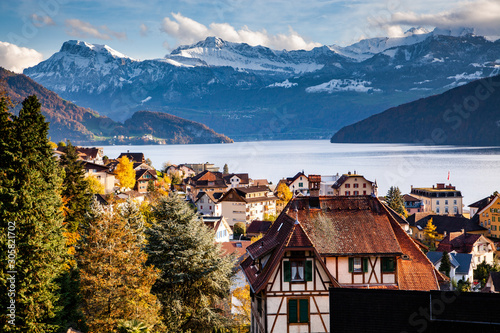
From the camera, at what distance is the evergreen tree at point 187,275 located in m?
28.3

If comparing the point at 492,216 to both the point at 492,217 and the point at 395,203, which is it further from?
the point at 395,203

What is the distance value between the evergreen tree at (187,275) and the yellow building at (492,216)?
73173 mm

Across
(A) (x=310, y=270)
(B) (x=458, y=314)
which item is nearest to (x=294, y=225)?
(A) (x=310, y=270)

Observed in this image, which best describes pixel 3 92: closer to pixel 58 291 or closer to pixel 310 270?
pixel 58 291

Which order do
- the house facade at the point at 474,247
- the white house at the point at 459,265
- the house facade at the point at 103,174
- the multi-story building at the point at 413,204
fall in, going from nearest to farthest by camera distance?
the white house at the point at 459,265 < the house facade at the point at 474,247 < the house facade at the point at 103,174 < the multi-story building at the point at 413,204

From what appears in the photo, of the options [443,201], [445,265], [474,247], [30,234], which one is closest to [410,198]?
[443,201]

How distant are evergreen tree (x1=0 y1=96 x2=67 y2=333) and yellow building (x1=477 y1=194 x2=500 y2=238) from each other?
80.8 meters

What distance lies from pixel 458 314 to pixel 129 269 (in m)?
15.4

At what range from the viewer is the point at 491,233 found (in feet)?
290

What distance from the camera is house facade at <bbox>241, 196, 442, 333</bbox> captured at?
22.9 m

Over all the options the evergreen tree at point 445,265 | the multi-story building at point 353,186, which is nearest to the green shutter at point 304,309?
the evergreen tree at point 445,265

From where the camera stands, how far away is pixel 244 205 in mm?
96625

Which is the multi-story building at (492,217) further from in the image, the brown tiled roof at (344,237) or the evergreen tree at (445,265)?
the brown tiled roof at (344,237)

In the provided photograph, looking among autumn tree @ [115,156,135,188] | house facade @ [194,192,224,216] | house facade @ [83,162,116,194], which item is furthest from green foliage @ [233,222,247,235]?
autumn tree @ [115,156,135,188]
